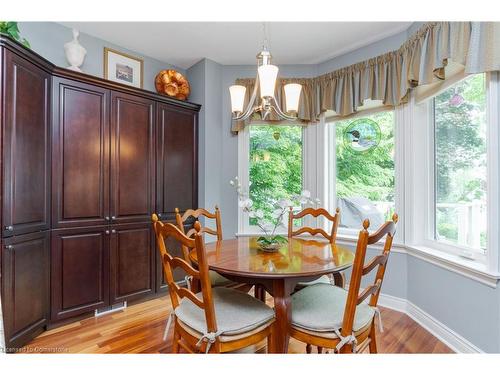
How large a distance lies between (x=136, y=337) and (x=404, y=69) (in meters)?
3.14

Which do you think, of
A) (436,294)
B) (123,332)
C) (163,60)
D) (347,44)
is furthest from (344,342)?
(163,60)

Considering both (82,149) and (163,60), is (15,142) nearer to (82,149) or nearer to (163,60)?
(82,149)

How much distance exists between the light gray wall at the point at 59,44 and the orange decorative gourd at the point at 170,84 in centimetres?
35

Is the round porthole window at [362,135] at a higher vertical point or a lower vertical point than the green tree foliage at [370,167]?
higher

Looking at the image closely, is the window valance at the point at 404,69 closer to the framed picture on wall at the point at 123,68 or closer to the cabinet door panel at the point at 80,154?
the framed picture on wall at the point at 123,68

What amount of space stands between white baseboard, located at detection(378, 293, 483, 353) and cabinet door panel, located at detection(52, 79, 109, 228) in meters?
2.80

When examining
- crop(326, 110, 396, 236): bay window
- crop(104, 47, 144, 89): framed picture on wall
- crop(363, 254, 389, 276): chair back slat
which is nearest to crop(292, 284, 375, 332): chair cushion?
crop(363, 254, 389, 276): chair back slat

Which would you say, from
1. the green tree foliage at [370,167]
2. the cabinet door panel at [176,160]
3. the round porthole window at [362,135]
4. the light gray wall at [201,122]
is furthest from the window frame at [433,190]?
the cabinet door panel at [176,160]

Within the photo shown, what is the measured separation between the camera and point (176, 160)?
2934 mm

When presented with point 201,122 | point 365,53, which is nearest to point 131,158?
point 201,122

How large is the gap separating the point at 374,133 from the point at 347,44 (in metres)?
0.97

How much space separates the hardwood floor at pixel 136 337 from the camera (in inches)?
74.5

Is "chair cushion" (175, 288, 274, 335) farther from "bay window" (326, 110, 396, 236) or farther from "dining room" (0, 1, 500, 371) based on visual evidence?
"bay window" (326, 110, 396, 236)
